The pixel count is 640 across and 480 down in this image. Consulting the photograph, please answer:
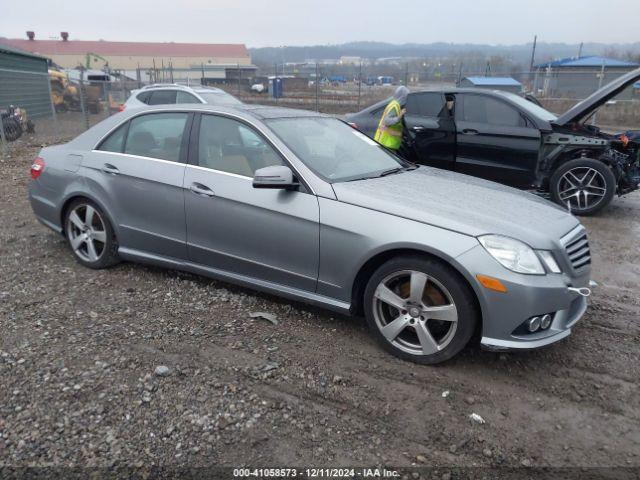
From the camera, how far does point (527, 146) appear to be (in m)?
7.24

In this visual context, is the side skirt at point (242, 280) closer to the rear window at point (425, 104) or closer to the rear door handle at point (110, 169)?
the rear door handle at point (110, 169)

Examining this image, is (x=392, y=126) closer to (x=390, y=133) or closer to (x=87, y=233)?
(x=390, y=133)

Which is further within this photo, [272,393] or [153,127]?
[153,127]

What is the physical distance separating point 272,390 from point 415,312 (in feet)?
3.30

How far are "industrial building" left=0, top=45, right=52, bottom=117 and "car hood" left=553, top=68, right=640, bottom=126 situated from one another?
13.5 metres

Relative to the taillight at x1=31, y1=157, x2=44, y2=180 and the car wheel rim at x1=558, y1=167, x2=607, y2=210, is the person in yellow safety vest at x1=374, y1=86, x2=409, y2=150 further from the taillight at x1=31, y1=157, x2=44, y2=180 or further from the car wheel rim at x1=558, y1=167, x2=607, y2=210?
the taillight at x1=31, y1=157, x2=44, y2=180

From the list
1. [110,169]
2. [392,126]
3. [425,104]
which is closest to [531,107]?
[425,104]

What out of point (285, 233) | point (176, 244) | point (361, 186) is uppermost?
point (361, 186)

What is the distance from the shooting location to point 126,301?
4.20m

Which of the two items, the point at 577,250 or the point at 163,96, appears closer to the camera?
the point at 577,250

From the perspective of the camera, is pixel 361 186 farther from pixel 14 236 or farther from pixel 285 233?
pixel 14 236

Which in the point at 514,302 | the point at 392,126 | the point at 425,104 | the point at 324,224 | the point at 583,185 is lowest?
the point at 583,185

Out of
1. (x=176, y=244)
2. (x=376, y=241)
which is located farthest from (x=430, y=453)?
(x=176, y=244)

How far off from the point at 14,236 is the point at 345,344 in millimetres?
4313
